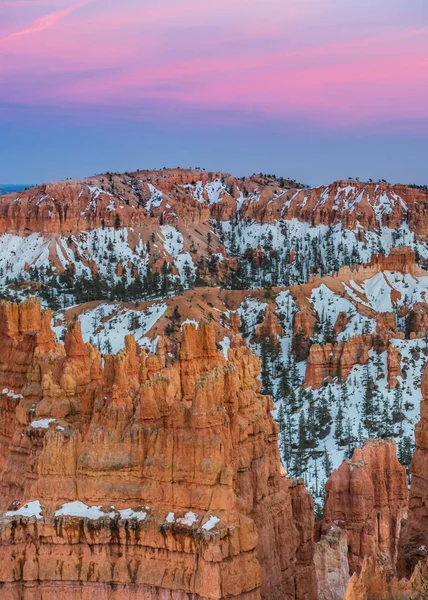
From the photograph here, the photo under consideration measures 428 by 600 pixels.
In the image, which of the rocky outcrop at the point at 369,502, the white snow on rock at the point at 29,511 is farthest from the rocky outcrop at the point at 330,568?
the white snow on rock at the point at 29,511

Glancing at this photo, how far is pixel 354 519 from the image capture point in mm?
43094

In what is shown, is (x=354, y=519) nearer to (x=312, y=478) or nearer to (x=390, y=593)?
(x=390, y=593)

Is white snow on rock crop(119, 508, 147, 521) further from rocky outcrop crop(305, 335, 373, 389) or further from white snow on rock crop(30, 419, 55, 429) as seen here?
rocky outcrop crop(305, 335, 373, 389)

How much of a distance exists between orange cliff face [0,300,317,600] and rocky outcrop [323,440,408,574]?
850cm

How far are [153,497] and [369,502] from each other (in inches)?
708

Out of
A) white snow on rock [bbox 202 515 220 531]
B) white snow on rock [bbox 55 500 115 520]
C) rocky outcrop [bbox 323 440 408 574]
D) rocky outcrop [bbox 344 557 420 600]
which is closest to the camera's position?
rocky outcrop [bbox 344 557 420 600]

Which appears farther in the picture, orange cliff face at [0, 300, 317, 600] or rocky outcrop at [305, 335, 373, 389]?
rocky outcrop at [305, 335, 373, 389]

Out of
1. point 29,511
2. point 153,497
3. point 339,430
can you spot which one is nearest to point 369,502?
point 153,497

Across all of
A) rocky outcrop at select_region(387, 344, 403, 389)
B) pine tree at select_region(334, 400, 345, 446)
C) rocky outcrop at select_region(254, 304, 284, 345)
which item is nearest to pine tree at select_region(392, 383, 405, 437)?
rocky outcrop at select_region(387, 344, 403, 389)

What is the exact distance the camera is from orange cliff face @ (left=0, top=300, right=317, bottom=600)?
2673cm

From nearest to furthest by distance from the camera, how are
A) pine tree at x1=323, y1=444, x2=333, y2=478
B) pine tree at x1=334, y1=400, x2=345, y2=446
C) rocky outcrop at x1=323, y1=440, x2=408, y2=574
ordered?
rocky outcrop at x1=323, y1=440, x2=408, y2=574 < pine tree at x1=323, y1=444, x2=333, y2=478 < pine tree at x1=334, y1=400, x2=345, y2=446

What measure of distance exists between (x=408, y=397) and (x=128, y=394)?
222 ft

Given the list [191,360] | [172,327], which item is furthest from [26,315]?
[172,327]

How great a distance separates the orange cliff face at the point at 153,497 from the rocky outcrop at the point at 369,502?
8497 mm
